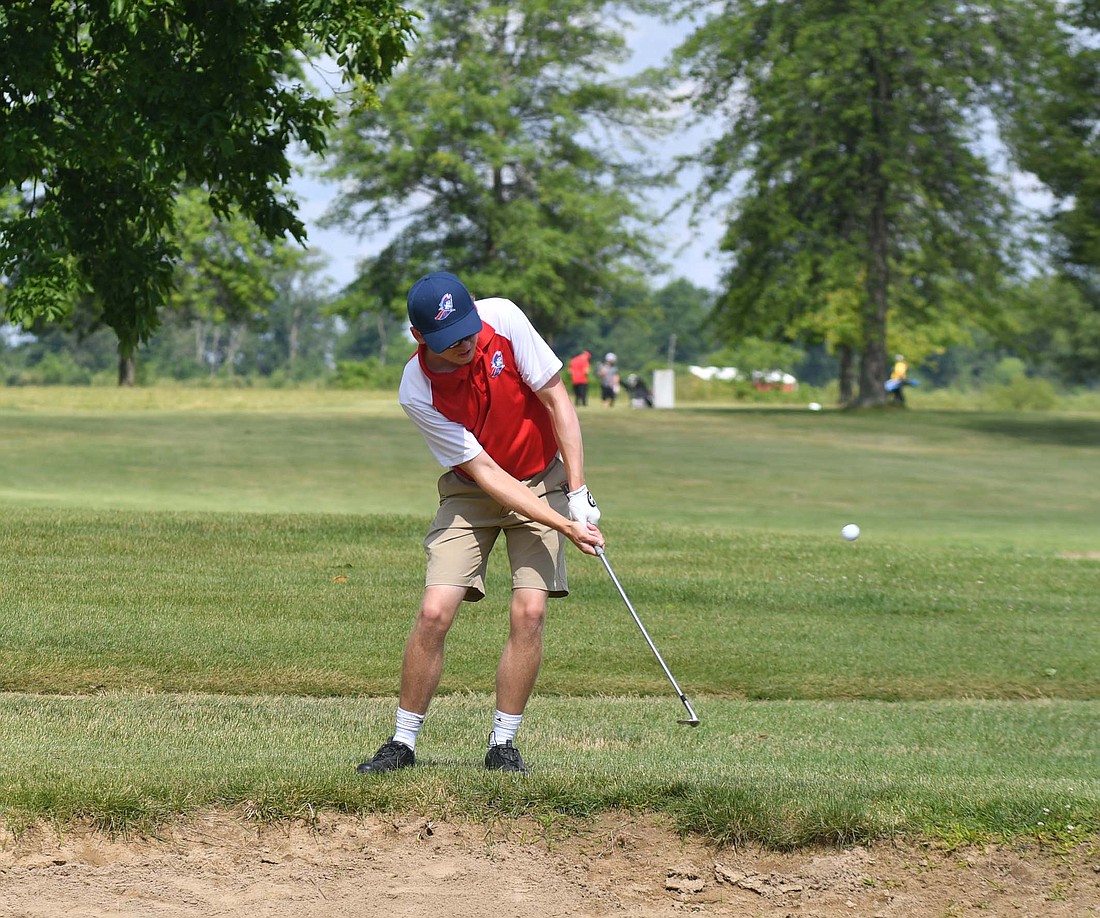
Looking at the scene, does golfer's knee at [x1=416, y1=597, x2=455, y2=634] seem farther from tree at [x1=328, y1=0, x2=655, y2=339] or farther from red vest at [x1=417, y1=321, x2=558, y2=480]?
tree at [x1=328, y1=0, x2=655, y2=339]

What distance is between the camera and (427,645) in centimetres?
605

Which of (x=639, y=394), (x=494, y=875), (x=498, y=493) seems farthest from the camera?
(x=639, y=394)

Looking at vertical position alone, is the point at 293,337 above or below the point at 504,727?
above

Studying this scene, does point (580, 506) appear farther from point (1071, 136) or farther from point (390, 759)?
point (1071, 136)

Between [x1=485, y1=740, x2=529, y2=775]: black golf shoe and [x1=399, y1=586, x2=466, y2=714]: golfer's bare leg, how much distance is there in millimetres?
353

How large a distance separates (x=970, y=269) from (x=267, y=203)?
116 feet

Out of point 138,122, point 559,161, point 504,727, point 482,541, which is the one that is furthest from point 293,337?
point 504,727

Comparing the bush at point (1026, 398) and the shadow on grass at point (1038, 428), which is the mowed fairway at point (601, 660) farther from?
the bush at point (1026, 398)

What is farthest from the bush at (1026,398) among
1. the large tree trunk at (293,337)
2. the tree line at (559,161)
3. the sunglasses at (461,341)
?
the large tree trunk at (293,337)

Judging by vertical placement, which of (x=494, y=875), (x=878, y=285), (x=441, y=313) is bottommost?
(x=494, y=875)

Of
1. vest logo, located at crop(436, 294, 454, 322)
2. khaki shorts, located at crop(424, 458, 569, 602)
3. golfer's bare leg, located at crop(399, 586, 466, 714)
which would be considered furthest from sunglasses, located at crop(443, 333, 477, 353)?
golfer's bare leg, located at crop(399, 586, 466, 714)

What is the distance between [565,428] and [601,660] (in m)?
4.30

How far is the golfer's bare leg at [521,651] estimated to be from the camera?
6062 millimetres

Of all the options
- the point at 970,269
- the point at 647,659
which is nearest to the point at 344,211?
the point at 970,269
